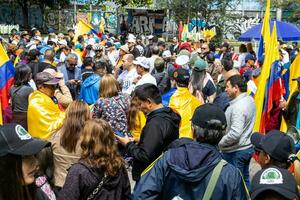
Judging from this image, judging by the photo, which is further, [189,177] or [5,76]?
[5,76]

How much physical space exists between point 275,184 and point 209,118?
66 cm

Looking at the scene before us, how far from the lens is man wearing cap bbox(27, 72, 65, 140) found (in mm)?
5906

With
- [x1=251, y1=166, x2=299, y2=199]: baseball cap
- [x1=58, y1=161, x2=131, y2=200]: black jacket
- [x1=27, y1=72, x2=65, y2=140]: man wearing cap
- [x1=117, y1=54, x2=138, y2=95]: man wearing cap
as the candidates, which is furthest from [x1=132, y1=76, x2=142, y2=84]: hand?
[x1=251, y1=166, x2=299, y2=199]: baseball cap

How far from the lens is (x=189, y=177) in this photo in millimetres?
3141

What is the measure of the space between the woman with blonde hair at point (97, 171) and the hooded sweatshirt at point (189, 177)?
562mm

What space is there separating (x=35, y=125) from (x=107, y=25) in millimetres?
31634

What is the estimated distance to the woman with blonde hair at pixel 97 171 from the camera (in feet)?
12.3

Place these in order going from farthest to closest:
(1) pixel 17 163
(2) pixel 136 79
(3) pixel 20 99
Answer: (2) pixel 136 79, (3) pixel 20 99, (1) pixel 17 163

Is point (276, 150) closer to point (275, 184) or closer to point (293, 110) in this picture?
point (275, 184)

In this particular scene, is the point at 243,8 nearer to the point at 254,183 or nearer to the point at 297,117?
the point at 297,117

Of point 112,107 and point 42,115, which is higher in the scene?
point 112,107

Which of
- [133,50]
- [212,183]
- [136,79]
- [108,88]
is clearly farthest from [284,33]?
[212,183]

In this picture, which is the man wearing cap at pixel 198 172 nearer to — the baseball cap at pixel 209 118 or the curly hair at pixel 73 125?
the baseball cap at pixel 209 118

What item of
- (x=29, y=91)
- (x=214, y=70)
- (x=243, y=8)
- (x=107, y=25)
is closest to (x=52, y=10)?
(x=107, y=25)
